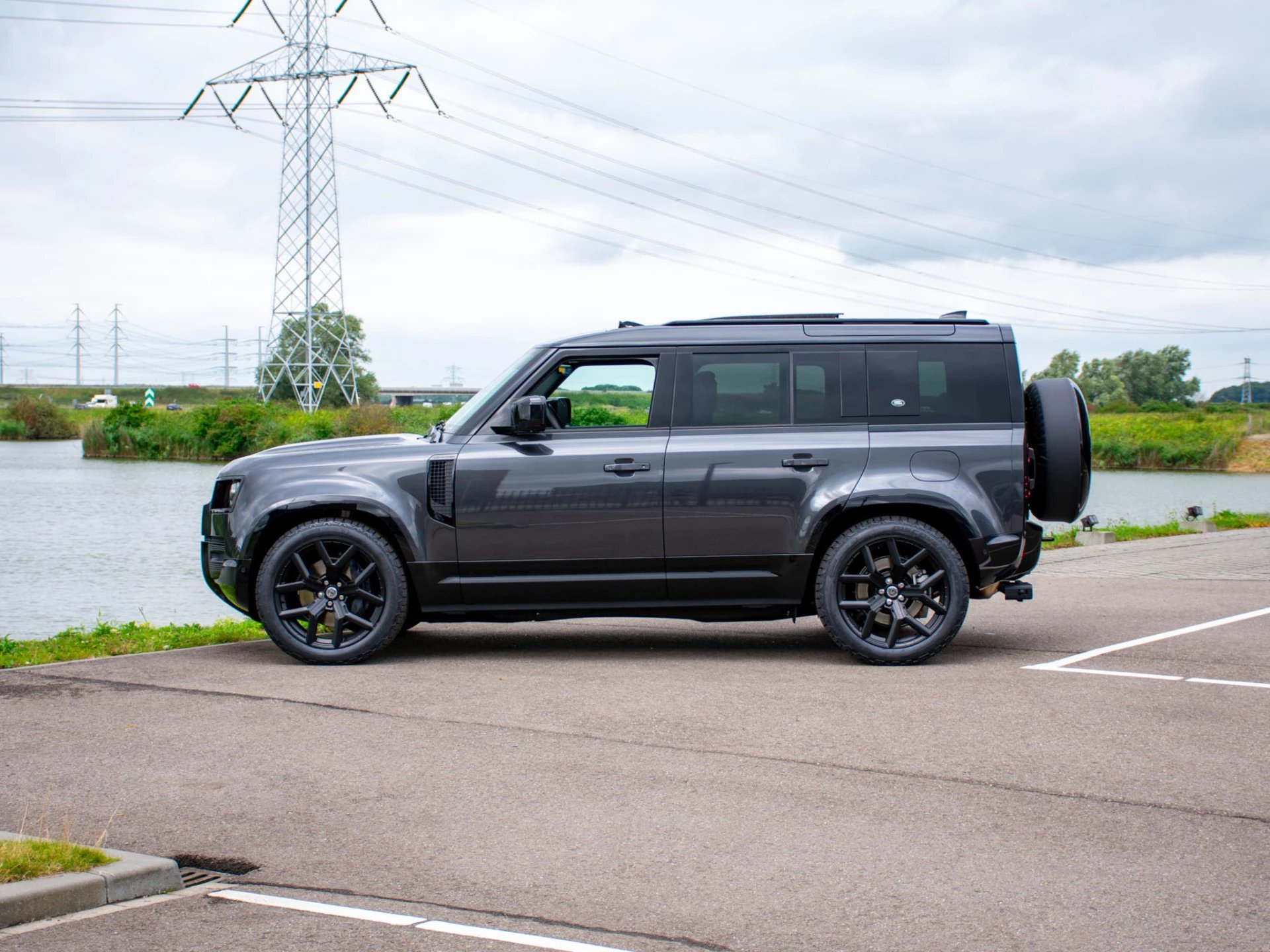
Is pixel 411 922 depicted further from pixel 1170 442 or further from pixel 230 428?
pixel 1170 442

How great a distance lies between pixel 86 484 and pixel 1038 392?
34.5 m

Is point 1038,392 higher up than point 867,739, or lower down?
higher up

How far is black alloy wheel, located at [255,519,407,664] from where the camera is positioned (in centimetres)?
800

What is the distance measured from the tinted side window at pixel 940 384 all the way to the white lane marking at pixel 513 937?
5123 mm

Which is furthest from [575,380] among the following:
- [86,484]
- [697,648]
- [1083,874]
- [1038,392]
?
[86,484]

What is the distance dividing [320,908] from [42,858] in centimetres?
92

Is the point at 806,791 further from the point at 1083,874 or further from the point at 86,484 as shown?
the point at 86,484

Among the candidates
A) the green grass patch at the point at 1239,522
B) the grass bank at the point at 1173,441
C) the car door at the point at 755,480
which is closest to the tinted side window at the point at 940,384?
the car door at the point at 755,480

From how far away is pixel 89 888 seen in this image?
12.9ft

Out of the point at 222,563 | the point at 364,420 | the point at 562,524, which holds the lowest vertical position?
the point at 222,563

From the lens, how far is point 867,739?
5.98 metres

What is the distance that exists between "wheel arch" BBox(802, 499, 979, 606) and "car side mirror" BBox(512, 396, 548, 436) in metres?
1.83

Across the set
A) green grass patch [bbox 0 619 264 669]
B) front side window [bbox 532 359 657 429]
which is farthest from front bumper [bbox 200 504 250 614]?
front side window [bbox 532 359 657 429]

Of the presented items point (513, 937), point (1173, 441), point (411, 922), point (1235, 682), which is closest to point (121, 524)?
point (1235, 682)
